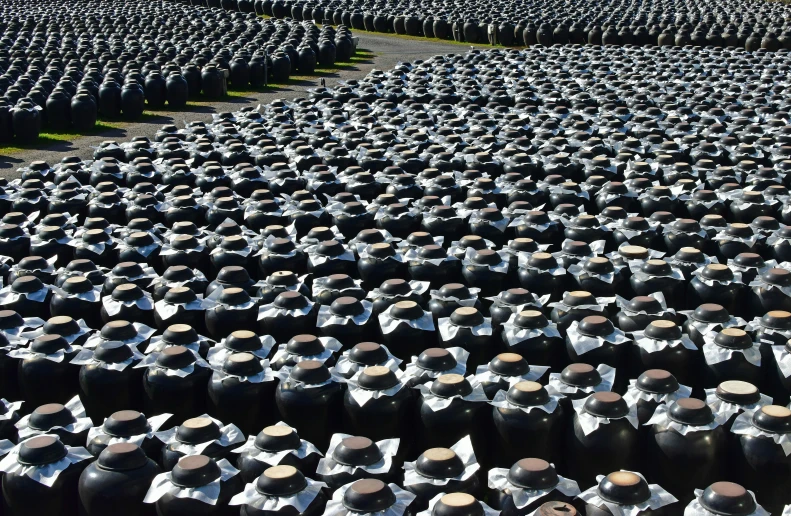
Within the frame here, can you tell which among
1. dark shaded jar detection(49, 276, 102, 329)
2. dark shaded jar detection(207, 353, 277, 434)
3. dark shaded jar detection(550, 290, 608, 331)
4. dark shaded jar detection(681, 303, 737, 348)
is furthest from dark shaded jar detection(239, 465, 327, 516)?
dark shaded jar detection(49, 276, 102, 329)

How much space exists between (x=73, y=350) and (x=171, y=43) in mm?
24983

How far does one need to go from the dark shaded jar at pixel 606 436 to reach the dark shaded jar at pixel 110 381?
3.78m

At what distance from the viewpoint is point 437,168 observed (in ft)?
44.7

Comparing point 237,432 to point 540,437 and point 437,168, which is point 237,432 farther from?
point 437,168

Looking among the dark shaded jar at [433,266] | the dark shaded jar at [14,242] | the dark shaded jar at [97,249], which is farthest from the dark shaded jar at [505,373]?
→ the dark shaded jar at [14,242]

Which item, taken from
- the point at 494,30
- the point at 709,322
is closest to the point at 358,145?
the point at 709,322

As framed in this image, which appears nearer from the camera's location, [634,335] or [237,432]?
[237,432]

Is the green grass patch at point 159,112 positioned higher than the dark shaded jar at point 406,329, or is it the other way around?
the dark shaded jar at point 406,329

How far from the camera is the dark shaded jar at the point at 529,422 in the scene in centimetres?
686

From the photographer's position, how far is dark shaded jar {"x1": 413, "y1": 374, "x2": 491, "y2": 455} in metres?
7.02

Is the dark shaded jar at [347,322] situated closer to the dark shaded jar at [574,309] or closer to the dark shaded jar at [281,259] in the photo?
the dark shaded jar at [281,259]

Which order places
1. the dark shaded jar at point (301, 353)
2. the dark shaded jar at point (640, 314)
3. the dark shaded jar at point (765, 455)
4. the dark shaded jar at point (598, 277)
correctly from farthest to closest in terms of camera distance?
1. the dark shaded jar at point (598, 277)
2. the dark shaded jar at point (640, 314)
3. the dark shaded jar at point (301, 353)
4. the dark shaded jar at point (765, 455)

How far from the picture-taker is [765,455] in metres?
6.54

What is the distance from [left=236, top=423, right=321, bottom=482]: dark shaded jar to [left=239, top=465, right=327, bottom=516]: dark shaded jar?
309 millimetres
